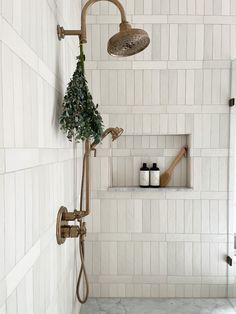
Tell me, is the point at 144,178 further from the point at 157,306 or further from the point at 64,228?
the point at 64,228

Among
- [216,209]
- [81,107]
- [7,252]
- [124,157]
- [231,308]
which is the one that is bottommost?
[231,308]

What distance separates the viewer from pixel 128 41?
1232 millimetres

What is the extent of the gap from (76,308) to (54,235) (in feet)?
2.80

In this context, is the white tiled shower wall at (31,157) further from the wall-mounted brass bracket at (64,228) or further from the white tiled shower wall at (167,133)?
the white tiled shower wall at (167,133)

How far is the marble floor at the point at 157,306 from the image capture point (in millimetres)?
2006

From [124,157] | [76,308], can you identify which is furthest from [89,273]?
[124,157]

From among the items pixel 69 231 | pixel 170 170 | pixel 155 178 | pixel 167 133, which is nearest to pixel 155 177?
pixel 155 178

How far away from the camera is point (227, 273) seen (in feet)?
7.17

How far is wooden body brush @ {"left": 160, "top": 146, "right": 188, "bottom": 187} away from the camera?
2205 millimetres

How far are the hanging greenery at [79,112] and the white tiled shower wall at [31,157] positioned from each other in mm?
45

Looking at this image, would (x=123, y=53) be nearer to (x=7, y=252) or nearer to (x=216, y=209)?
(x=7, y=252)

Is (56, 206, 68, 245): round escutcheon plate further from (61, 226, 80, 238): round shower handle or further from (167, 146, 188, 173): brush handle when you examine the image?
(167, 146, 188, 173): brush handle

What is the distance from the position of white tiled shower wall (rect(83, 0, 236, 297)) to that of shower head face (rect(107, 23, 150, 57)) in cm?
81

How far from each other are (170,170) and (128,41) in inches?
45.8
